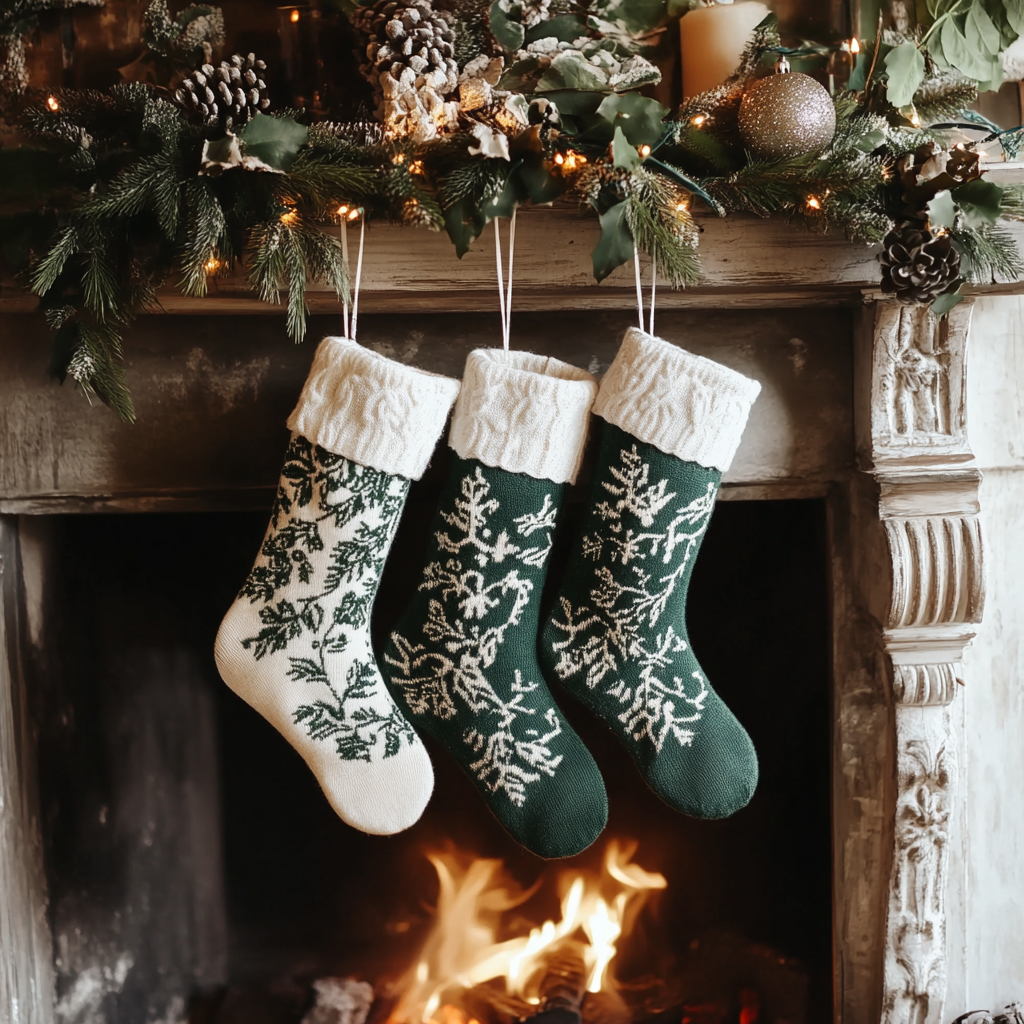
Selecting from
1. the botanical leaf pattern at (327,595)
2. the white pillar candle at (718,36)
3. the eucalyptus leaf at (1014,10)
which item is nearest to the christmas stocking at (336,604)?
the botanical leaf pattern at (327,595)

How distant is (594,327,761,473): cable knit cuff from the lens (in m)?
1.00

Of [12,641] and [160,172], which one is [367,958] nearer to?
[12,641]

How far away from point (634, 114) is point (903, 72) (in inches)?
13.0

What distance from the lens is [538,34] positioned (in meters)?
1.07

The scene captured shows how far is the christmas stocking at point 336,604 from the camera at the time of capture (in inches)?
40.5

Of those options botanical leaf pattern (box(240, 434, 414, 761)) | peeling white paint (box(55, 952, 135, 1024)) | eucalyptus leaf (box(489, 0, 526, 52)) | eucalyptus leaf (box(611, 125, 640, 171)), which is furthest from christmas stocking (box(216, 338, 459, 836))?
peeling white paint (box(55, 952, 135, 1024))

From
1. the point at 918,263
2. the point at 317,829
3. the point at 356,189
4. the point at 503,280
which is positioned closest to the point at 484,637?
the point at 503,280

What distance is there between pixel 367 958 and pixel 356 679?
2.73 feet

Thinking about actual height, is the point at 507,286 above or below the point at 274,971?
above

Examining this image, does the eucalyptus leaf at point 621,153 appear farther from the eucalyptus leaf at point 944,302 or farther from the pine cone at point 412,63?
the eucalyptus leaf at point 944,302

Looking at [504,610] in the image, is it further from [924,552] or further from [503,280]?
[924,552]

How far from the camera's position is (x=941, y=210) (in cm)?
93

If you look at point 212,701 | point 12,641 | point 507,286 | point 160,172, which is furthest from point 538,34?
point 212,701

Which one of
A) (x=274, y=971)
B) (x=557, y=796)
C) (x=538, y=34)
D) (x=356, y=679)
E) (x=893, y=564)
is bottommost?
(x=274, y=971)
